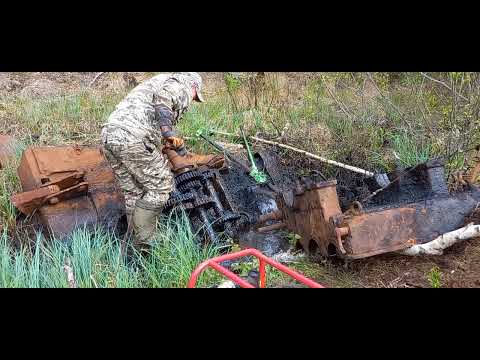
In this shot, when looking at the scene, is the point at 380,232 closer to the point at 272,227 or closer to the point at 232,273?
the point at 272,227

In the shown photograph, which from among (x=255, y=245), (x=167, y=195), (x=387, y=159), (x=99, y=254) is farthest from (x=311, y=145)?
(x=99, y=254)

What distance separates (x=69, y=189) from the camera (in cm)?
489

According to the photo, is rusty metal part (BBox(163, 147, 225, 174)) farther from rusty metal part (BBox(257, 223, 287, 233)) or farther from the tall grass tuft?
rusty metal part (BBox(257, 223, 287, 233))

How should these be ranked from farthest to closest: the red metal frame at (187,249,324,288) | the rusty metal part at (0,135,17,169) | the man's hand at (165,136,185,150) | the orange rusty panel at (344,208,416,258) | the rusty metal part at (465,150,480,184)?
the rusty metal part at (0,135,17,169) < the rusty metal part at (465,150,480,184) < the man's hand at (165,136,185,150) < the orange rusty panel at (344,208,416,258) < the red metal frame at (187,249,324,288)

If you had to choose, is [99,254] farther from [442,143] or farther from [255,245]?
[442,143]

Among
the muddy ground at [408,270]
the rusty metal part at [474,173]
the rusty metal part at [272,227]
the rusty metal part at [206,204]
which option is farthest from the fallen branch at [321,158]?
the rusty metal part at [206,204]

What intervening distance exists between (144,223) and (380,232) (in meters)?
2.27

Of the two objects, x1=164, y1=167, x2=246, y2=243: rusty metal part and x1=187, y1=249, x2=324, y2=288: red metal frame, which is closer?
x1=187, y1=249, x2=324, y2=288: red metal frame

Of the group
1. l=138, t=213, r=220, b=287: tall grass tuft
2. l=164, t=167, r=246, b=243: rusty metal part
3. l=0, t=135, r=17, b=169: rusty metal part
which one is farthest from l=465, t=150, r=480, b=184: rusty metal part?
l=0, t=135, r=17, b=169: rusty metal part

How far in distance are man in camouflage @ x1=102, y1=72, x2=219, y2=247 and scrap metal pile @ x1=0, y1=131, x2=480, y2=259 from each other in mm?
341

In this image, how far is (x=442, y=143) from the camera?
6.10 metres

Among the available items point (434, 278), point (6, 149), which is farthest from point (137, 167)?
point (434, 278)

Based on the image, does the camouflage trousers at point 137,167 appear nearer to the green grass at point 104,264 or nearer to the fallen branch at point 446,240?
the green grass at point 104,264

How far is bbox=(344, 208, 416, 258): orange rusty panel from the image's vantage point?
3910 mm
